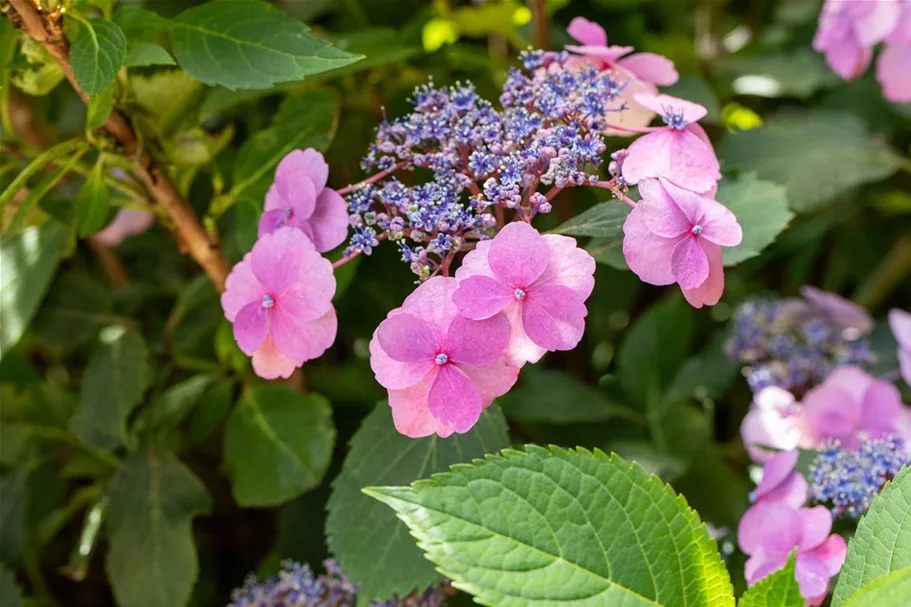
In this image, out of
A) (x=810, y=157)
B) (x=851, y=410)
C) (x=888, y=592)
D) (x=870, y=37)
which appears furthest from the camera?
(x=810, y=157)

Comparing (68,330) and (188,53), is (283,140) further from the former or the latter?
(68,330)

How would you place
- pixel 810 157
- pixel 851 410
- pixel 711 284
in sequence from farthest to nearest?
pixel 810 157, pixel 851 410, pixel 711 284

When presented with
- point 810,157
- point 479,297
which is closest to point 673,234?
Answer: point 479,297

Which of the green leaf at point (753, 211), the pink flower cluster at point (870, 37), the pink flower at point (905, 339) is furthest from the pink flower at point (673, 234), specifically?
the pink flower cluster at point (870, 37)

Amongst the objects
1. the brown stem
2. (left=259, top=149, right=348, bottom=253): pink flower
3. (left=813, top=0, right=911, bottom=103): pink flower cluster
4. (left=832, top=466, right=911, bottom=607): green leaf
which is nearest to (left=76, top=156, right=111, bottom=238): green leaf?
the brown stem

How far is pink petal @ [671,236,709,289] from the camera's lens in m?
0.56

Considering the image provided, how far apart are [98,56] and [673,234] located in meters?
0.41

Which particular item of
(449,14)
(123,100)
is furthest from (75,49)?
(449,14)

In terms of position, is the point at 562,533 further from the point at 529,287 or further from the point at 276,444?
A: the point at 276,444

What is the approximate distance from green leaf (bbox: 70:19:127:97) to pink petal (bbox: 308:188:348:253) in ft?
0.53

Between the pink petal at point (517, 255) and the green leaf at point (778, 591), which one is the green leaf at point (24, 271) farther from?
the green leaf at point (778, 591)

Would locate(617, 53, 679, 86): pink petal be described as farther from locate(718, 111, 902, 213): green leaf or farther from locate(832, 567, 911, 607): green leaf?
locate(832, 567, 911, 607): green leaf

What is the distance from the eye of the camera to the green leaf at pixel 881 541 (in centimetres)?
55

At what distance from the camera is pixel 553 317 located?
544 millimetres
